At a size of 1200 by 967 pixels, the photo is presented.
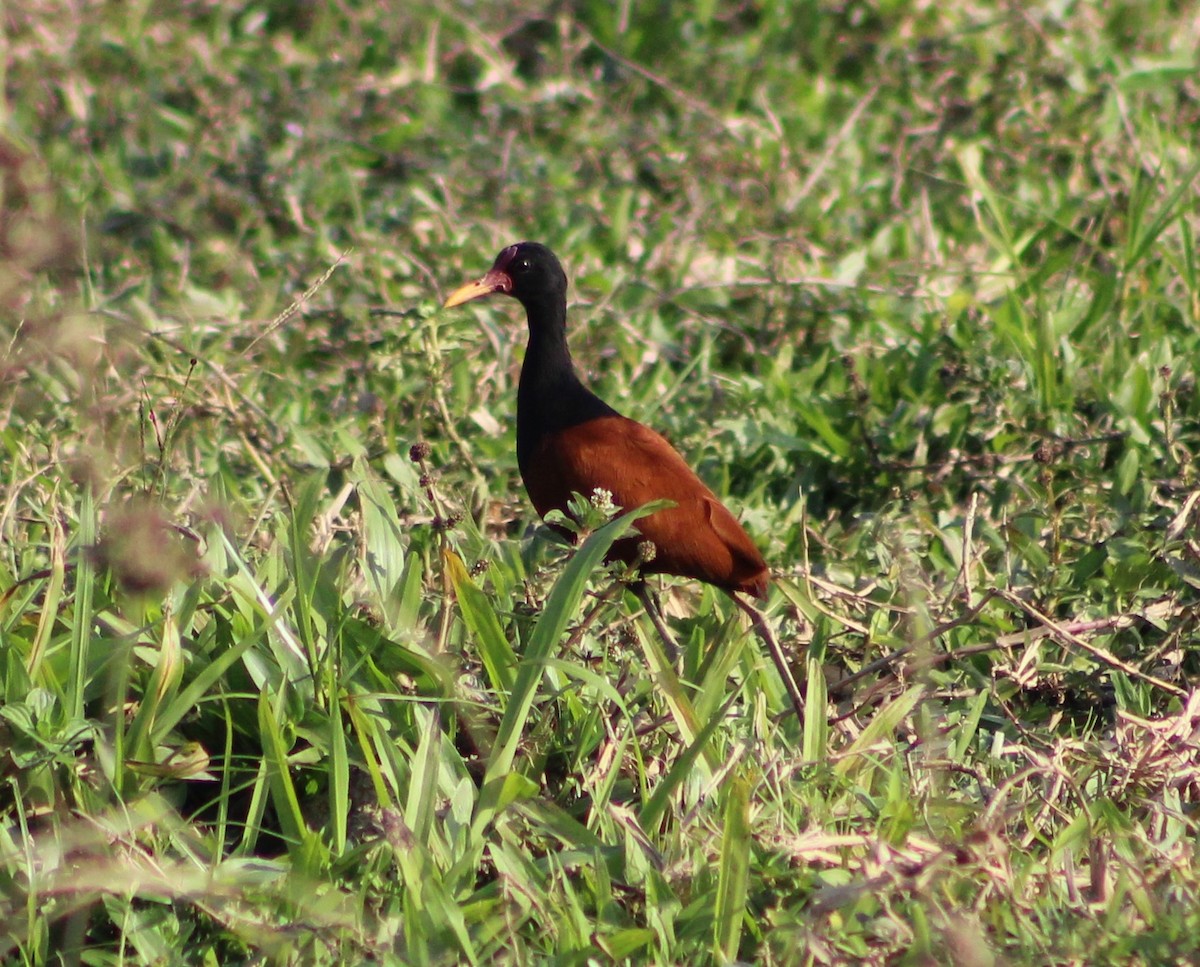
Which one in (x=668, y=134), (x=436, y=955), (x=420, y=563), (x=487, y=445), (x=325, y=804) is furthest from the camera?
(x=668, y=134)

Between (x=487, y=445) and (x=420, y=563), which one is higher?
(x=420, y=563)

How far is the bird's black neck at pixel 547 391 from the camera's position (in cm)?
400

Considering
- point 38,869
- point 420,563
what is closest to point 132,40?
point 420,563

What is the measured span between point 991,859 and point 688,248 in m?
3.46

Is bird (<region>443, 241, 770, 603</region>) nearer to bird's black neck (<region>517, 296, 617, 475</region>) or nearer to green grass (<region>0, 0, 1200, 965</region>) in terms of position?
bird's black neck (<region>517, 296, 617, 475</region>)

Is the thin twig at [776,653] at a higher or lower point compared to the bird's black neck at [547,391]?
lower

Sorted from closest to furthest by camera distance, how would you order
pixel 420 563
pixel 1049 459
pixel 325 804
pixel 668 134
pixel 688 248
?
pixel 325 804 < pixel 420 563 < pixel 1049 459 < pixel 688 248 < pixel 668 134

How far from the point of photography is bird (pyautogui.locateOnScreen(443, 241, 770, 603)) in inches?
142

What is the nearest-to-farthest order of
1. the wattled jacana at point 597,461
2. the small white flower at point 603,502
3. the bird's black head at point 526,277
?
the small white flower at point 603,502 < the wattled jacana at point 597,461 < the bird's black head at point 526,277

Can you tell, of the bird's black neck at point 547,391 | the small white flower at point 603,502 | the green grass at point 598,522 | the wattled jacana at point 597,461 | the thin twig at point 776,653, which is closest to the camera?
the green grass at point 598,522

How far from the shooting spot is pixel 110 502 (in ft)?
11.9

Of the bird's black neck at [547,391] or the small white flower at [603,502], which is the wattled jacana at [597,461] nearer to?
the bird's black neck at [547,391]

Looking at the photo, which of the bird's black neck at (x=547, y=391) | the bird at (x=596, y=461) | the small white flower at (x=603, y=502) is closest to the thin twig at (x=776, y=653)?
the bird at (x=596, y=461)

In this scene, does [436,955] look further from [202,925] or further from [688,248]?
[688,248]
